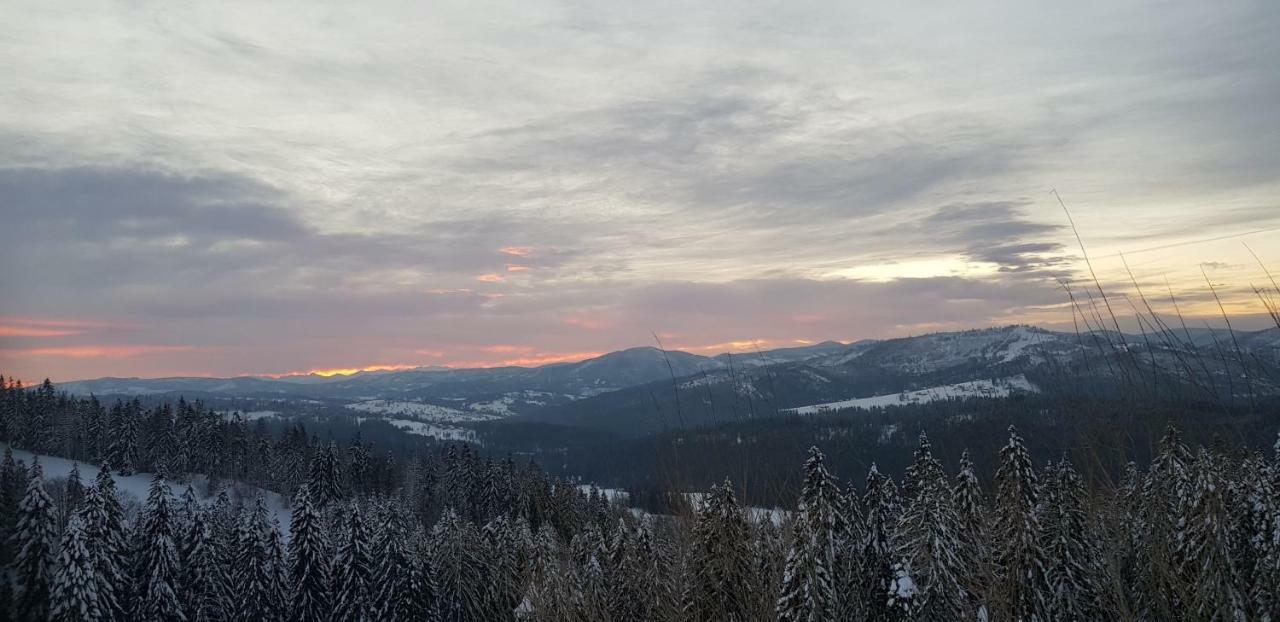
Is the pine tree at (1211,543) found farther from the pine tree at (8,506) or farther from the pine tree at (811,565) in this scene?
the pine tree at (8,506)

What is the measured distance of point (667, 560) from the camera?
1401cm

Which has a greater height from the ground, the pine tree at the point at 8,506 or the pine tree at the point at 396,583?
the pine tree at the point at 8,506

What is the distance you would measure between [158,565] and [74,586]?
30.6ft

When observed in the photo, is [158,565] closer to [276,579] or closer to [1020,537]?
[276,579]

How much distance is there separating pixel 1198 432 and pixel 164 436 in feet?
412

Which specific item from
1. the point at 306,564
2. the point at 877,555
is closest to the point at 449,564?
the point at 306,564

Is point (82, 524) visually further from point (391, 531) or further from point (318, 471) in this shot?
point (318, 471)

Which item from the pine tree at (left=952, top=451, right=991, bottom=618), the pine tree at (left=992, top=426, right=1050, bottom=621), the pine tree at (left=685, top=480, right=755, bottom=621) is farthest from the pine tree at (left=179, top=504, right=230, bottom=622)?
the pine tree at (left=992, top=426, right=1050, bottom=621)

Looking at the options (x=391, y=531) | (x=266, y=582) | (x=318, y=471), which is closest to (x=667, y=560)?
(x=391, y=531)

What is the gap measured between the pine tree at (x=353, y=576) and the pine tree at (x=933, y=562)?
3448 centimetres

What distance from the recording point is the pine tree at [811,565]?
12.1 m

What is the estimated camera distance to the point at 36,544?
109 ft

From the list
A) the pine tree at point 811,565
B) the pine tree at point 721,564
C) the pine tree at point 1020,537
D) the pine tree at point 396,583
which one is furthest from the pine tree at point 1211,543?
the pine tree at point 396,583

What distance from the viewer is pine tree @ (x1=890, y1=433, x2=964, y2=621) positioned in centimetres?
1720
